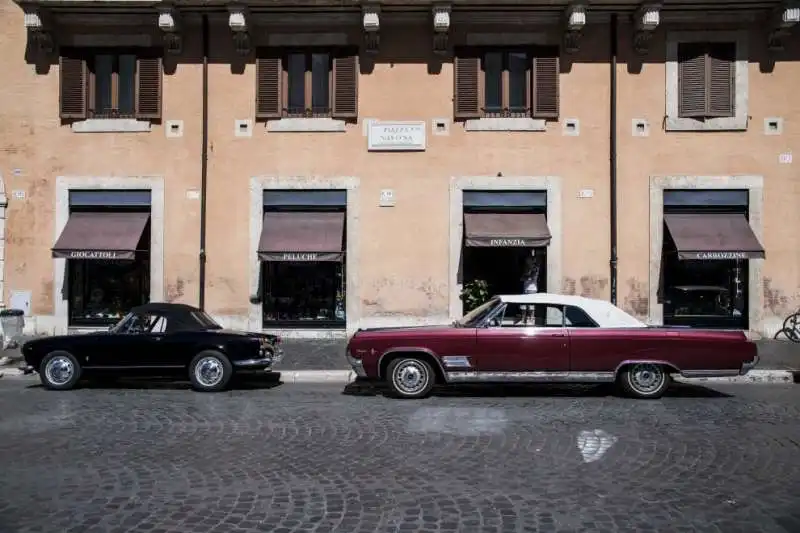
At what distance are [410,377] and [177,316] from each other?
12.3ft

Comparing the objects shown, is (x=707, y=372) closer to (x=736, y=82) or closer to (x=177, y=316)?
(x=177, y=316)

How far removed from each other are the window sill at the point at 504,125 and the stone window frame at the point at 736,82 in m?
2.83

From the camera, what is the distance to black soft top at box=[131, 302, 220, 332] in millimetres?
10891

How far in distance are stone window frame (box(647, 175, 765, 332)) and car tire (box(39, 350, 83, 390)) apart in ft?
37.8

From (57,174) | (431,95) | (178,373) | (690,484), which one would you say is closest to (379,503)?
(690,484)

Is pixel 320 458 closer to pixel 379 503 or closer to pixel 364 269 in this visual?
pixel 379 503

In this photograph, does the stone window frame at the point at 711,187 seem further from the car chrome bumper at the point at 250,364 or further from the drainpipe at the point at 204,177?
the drainpipe at the point at 204,177

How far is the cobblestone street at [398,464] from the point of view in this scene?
5051mm

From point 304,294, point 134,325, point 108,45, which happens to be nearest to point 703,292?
point 304,294

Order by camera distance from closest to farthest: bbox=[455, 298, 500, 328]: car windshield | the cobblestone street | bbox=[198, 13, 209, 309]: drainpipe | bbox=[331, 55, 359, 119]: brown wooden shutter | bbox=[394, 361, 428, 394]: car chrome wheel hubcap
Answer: the cobblestone street, bbox=[394, 361, 428, 394]: car chrome wheel hubcap, bbox=[455, 298, 500, 328]: car windshield, bbox=[331, 55, 359, 119]: brown wooden shutter, bbox=[198, 13, 209, 309]: drainpipe

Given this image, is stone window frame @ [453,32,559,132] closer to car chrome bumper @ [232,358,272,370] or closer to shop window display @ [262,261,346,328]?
shop window display @ [262,261,346,328]

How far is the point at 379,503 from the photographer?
5363mm

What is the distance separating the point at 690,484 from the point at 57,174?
586 inches

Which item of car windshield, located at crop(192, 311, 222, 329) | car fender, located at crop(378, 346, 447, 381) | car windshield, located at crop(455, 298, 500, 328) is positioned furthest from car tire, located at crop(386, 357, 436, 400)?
car windshield, located at crop(192, 311, 222, 329)
